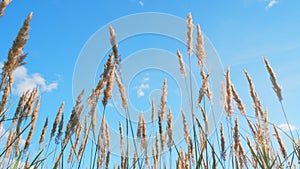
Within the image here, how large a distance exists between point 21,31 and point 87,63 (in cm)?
228

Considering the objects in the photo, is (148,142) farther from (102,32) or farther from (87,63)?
(102,32)

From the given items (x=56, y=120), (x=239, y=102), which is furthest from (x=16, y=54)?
(x=239, y=102)

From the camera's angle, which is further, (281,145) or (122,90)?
(281,145)

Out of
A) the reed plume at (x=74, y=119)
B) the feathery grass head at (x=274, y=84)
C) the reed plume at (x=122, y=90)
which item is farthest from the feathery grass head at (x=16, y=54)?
the feathery grass head at (x=274, y=84)

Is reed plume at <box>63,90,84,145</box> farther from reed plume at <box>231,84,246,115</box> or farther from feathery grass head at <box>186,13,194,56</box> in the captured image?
reed plume at <box>231,84,246,115</box>

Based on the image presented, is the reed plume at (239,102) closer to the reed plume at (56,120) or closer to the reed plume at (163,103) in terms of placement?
the reed plume at (163,103)

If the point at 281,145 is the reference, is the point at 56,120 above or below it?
above

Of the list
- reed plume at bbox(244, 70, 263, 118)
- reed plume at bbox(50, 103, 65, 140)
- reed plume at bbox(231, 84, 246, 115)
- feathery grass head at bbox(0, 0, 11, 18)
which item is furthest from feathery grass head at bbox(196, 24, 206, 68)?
feathery grass head at bbox(0, 0, 11, 18)

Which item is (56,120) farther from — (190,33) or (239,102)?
(239,102)

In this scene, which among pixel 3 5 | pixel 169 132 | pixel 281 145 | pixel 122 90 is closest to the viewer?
pixel 3 5

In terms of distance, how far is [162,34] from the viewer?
4.62 meters

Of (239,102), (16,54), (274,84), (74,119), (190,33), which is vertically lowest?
(74,119)

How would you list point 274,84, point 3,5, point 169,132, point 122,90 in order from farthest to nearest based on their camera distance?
point 274,84 → point 169,132 → point 122,90 → point 3,5

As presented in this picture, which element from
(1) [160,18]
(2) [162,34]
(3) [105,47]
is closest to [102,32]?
(3) [105,47]
